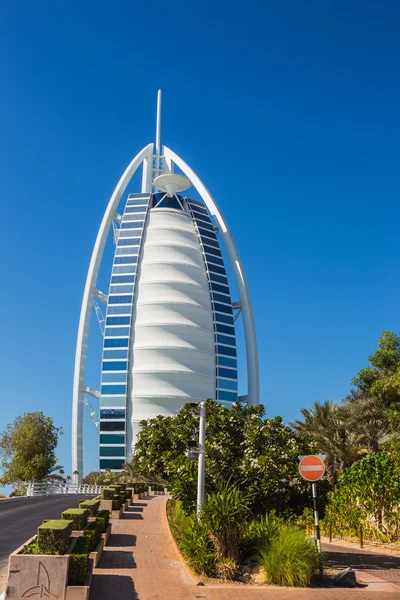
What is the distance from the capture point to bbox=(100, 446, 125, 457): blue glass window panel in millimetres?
99438

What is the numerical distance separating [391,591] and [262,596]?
3887 mm

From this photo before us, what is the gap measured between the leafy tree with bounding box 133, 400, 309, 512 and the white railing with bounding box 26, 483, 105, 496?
56.8 m

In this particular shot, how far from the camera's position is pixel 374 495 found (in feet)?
97.2

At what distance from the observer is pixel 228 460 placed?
851 inches

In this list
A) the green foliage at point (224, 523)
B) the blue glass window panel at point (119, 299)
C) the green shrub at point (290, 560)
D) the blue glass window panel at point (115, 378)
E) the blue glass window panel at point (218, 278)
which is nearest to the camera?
the green shrub at point (290, 560)

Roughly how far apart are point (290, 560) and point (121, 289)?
94015mm

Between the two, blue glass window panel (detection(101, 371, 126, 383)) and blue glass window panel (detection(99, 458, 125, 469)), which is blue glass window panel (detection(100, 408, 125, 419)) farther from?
blue glass window panel (detection(99, 458, 125, 469))

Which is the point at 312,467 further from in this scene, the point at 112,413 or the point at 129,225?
the point at 129,225

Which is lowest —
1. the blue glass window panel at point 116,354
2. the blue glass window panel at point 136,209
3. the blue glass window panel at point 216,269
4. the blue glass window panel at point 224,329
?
the blue glass window panel at point 116,354

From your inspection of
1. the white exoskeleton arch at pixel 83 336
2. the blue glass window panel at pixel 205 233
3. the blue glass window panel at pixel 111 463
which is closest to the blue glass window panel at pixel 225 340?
the blue glass window panel at pixel 205 233

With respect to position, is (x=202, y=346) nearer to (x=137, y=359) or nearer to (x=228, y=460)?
(x=137, y=359)

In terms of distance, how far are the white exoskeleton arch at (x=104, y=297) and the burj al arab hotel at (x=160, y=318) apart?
18 centimetres

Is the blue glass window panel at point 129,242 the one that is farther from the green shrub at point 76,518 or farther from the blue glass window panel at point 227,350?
the green shrub at point 76,518

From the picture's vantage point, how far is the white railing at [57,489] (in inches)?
2977
